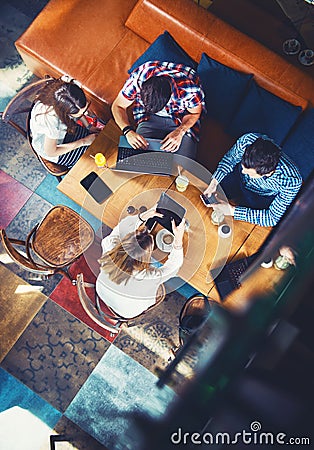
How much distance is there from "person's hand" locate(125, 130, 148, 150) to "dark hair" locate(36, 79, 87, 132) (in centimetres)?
35

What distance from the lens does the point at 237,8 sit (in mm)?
3316

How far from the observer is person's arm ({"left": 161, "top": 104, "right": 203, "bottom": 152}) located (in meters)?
2.84

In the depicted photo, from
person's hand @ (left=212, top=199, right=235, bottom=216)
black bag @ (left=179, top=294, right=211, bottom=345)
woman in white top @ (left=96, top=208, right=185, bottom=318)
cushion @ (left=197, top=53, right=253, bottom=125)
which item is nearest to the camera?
woman in white top @ (left=96, top=208, right=185, bottom=318)

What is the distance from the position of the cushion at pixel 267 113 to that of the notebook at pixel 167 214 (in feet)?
2.82

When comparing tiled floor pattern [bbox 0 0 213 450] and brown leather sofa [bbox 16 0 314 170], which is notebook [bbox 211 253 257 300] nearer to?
tiled floor pattern [bbox 0 0 213 450]

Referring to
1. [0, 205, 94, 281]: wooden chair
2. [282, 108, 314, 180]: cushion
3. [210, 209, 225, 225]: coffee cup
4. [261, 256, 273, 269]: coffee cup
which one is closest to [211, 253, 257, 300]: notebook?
[261, 256, 273, 269]: coffee cup

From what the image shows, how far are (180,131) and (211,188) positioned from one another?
1.45 feet

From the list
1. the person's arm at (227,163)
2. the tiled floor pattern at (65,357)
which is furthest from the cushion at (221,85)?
the tiled floor pattern at (65,357)

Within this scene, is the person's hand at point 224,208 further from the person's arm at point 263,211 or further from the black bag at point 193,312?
the black bag at point 193,312

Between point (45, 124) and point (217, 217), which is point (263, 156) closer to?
point (217, 217)

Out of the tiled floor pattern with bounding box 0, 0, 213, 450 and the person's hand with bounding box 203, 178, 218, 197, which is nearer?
the person's hand with bounding box 203, 178, 218, 197

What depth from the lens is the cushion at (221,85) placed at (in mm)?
3010

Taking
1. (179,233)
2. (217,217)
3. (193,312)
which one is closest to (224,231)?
(217,217)

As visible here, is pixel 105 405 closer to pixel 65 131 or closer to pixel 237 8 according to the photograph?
pixel 65 131
